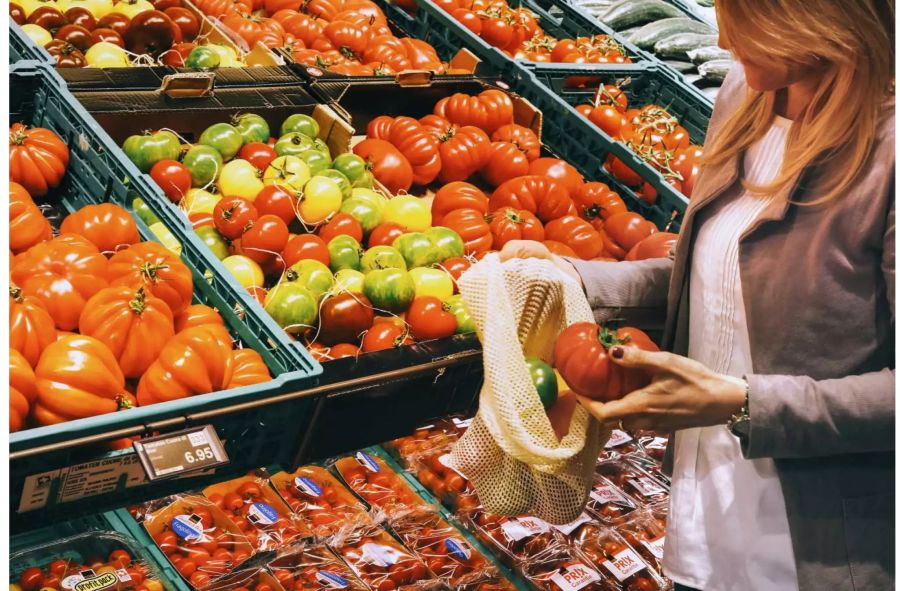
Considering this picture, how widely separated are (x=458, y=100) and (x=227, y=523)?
1.92 m

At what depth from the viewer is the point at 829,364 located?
5.29 feet

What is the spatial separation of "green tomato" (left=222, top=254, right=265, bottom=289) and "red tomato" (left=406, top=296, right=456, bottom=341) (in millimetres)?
471

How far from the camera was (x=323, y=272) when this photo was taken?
2723 mm

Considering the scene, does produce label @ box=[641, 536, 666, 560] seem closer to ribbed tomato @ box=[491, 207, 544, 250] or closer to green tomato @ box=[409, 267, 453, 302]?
green tomato @ box=[409, 267, 453, 302]

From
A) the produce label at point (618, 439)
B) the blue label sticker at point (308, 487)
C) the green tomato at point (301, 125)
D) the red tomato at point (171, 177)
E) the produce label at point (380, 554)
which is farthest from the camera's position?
the green tomato at point (301, 125)

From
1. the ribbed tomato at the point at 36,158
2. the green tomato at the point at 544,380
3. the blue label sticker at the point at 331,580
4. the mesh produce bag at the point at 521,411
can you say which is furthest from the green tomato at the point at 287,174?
the green tomato at the point at 544,380

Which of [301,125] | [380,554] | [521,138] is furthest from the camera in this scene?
[521,138]

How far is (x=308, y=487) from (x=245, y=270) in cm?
67

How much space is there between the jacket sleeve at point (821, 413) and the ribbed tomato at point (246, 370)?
3.55ft

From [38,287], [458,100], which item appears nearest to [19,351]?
[38,287]

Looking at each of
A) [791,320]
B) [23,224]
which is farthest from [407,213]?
[791,320]

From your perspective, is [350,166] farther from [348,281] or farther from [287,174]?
[348,281]

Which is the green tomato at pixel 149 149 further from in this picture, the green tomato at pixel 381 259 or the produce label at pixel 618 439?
the produce label at pixel 618 439

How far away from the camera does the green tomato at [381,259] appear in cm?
284
